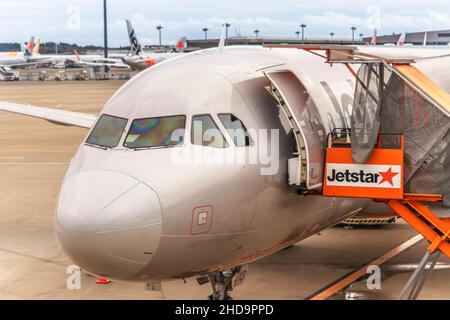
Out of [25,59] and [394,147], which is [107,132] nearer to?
[394,147]

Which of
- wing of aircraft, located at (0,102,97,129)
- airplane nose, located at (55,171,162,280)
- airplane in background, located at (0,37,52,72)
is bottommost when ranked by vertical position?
airplane in background, located at (0,37,52,72)

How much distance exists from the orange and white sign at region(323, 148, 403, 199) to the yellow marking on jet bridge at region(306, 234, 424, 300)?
414cm

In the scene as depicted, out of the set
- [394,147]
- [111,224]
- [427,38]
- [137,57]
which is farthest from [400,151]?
[427,38]

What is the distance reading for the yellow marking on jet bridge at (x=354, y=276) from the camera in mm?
15727

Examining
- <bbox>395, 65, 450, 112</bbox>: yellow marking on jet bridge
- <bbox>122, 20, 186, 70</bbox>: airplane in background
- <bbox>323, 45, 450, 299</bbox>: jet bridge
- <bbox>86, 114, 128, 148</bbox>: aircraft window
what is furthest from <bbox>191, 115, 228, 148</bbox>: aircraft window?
<bbox>122, 20, 186, 70</bbox>: airplane in background

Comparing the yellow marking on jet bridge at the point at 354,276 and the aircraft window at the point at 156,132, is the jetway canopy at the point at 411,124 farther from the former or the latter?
the yellow marking on jet bridge at the point at 354,276

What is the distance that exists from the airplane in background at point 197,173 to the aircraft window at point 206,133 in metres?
0.02

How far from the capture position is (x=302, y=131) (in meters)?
11.8

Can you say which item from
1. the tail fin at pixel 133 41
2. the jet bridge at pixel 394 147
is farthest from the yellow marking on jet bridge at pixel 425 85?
the tail fin at pixel 133 41

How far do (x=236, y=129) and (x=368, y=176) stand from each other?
210 cm

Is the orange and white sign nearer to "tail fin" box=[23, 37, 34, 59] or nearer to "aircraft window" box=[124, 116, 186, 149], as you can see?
"aircraft window" box=[124, 116, 186, 149]

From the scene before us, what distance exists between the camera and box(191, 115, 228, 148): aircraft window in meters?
11.2

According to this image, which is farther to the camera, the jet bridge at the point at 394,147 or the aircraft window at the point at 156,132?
the jet bridge at the point at 394,147

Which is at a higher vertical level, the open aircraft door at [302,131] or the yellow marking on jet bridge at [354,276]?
the open aircraft door at [302,131]
